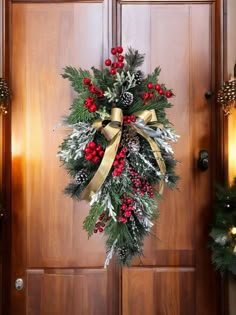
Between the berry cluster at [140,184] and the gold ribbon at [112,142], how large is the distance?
2.7 inches

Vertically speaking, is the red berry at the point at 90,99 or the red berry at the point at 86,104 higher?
the red berry at the point at 90,99

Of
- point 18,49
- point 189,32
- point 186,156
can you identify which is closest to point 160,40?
point 189,32

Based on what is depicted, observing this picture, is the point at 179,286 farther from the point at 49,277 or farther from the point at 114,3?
the point at 114,3

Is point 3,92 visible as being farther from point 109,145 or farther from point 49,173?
point 109,145

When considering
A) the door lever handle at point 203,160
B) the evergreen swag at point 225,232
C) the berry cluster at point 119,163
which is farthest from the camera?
the door lever handle at point 203,160

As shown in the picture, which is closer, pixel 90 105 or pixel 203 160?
pixel 90 105

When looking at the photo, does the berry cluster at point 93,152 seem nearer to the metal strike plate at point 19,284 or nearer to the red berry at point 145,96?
the red berry at point 145,96

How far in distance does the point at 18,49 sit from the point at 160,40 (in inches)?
25.2

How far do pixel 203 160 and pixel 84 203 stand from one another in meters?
0.56

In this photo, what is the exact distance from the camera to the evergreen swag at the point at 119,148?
0.88 m

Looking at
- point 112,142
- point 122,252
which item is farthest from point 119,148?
point 122,252

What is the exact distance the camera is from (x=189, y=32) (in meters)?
1.27

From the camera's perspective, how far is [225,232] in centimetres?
111

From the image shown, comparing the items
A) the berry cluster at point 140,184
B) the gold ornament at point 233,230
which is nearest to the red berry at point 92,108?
the berry cluster at point 140,184
